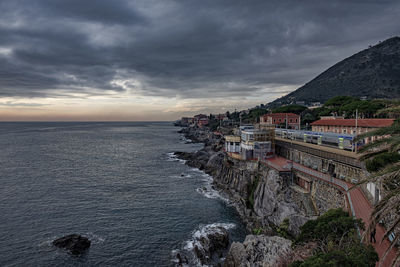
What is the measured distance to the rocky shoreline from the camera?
64.7 ft

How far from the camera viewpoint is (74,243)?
25.9 m

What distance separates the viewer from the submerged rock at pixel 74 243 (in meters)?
25.5

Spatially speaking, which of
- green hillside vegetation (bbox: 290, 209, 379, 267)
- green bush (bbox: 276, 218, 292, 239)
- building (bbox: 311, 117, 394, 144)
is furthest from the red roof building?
green hillside vegetation (bbox: 290, 209, 379, 267)

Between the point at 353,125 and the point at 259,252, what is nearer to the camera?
the point at 259,252

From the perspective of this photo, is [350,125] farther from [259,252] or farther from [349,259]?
[349,259]

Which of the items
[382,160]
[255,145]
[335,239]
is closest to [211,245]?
[335,239]

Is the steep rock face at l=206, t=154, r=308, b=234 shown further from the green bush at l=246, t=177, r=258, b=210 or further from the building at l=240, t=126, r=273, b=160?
the building at l=240, t=126, r=273, b=160

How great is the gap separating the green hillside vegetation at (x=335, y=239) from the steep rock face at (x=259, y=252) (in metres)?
3.01

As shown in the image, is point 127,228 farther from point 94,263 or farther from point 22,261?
point 22,261

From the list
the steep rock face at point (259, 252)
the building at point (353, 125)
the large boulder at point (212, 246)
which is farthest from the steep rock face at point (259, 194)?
the building at point (353, 125)

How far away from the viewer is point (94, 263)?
23.9 meters

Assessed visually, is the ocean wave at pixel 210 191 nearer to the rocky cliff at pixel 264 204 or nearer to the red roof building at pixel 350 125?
the rocky cliff at pixel 264 204

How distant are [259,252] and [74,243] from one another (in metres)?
20.3

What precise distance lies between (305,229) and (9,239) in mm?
32763
